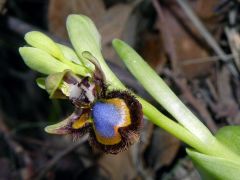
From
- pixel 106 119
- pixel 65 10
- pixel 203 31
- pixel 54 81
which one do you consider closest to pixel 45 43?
pixel 54 81

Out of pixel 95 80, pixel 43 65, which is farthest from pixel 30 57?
pixel 95 80

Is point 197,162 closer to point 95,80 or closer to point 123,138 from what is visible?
point 123,138

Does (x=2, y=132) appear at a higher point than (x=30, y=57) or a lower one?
lower

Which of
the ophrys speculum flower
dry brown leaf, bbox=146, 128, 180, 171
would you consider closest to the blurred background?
dry brown leaf, bbox=146, 128, 180, 171

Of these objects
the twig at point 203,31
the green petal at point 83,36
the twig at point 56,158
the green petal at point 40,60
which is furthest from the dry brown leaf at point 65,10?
the green petal at point 40,60

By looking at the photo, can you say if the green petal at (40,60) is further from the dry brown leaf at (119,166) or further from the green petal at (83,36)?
the dry brown leaf at (119,166)
